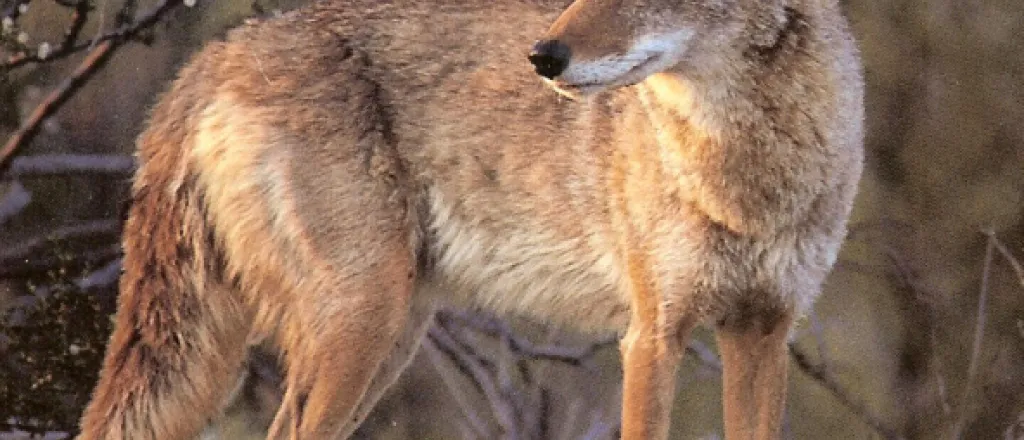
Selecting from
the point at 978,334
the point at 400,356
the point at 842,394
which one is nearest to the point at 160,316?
the point at 400,356

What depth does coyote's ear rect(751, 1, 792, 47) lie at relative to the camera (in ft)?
4.46

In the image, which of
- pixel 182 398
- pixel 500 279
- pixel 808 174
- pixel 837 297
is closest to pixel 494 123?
pixel 500 279

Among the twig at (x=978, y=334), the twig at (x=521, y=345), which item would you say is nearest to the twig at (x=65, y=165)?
the twig at (x=521, y=345)

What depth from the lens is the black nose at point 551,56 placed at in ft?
3.88

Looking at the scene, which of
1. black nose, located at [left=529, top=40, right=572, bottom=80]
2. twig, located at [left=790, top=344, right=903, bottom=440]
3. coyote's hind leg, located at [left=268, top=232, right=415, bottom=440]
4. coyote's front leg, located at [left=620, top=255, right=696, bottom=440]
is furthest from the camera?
twig, located at [left=790, top=344, right=903, bottom=440]

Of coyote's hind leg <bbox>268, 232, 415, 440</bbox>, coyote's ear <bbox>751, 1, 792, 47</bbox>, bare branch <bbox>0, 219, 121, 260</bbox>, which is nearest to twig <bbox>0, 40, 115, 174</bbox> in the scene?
bare branch <bbox>0, 219, 121, 260</bbox>

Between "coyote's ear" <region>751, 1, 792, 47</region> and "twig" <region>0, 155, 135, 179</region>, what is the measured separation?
4.08ft

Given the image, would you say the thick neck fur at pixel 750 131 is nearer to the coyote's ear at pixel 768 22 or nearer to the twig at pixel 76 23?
the coyote's ear at pixel 768 22

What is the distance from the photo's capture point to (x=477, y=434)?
86.6 inches

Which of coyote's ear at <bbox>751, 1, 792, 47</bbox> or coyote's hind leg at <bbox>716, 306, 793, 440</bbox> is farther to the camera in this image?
coyote's hind leg at <bbox>716, 306, 793, 440</bbox>

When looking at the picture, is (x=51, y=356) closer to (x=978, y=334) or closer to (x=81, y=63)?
(x=81, y=63)

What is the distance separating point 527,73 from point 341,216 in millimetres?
393

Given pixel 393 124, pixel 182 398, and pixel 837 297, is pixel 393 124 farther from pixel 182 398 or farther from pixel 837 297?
pixel 837 297

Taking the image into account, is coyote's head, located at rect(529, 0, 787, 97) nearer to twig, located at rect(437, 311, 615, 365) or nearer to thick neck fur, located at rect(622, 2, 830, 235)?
thick neck fur, located at rect(622, 2, 830, 235)
